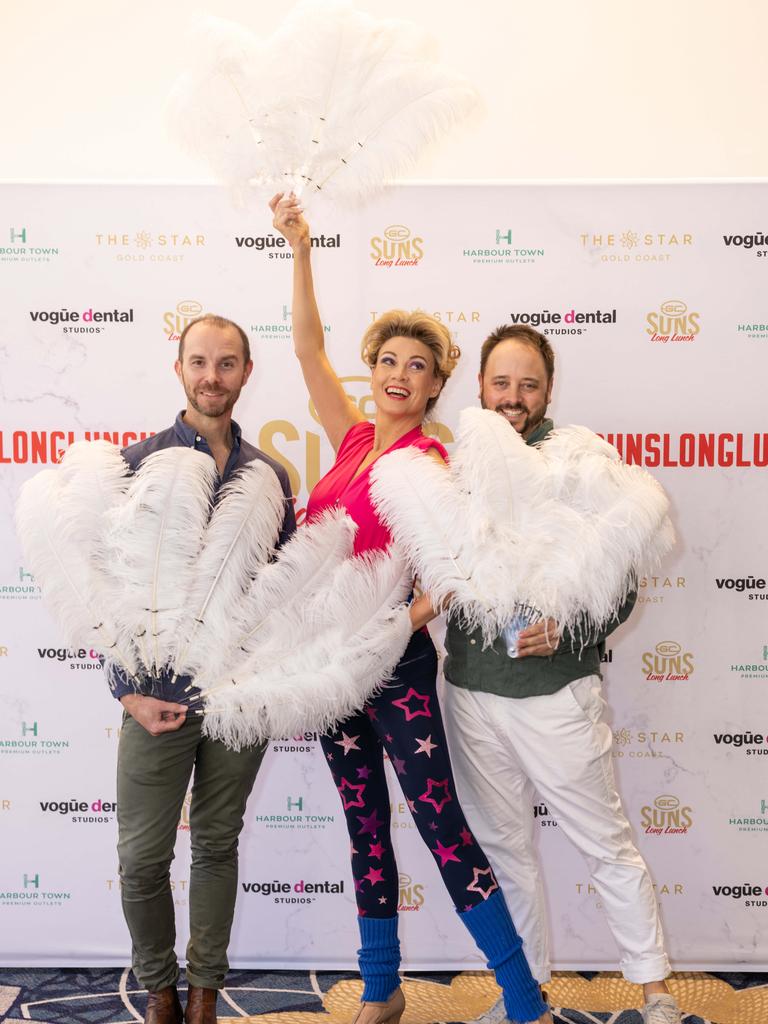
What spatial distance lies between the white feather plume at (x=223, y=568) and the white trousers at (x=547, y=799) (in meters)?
0.59

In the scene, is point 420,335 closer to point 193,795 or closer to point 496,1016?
point 193,795

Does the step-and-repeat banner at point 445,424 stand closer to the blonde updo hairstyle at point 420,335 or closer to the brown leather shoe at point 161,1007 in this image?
the blonde updo hairstyle at point 420,335

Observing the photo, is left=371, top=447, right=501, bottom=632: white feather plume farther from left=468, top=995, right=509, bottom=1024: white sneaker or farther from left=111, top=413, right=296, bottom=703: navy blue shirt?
left=468, top=995, right=509, bottom=1024: white sneaker

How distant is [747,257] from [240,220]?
154 centimetres

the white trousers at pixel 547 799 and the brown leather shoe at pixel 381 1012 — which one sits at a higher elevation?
the white trousers at pixel 547 799

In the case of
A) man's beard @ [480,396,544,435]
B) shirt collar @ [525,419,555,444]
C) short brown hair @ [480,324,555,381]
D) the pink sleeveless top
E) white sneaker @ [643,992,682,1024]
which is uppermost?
short brown hair @ [480,324,555,381]

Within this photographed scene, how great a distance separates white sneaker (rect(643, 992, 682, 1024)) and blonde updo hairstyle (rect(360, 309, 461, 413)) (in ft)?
4.90

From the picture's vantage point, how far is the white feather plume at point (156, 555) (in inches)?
77.2

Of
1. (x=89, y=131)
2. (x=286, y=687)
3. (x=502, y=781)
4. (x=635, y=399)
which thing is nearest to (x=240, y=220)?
(x=89, y=131)

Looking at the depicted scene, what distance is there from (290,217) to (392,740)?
1269mm

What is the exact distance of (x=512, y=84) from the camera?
3.12m

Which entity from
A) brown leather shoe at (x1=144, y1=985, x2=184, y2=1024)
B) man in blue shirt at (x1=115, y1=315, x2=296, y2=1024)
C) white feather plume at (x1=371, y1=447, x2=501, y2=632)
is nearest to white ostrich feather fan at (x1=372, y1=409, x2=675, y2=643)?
white feather plume at (x1=371, y1=447, x2=501, y2=632)

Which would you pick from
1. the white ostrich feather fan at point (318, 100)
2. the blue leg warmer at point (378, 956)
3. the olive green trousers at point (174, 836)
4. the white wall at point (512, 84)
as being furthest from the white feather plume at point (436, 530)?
the white wall at point (512, 84)

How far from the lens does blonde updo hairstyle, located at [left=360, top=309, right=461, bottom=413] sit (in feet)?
7.48
